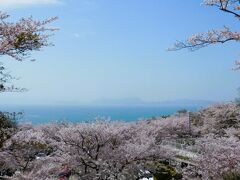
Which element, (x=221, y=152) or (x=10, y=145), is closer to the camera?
(x=10, y=145)

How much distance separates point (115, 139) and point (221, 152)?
6.50 meters

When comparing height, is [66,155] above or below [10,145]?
below

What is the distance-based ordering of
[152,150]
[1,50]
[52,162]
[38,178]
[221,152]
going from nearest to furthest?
[1,50] → [221,152] → [38,178] → [52,162] → [152,150]

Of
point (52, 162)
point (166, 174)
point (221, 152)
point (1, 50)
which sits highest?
point (1, 50)

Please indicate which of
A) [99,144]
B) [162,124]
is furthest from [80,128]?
[162,124]

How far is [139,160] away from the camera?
1689 centimetres

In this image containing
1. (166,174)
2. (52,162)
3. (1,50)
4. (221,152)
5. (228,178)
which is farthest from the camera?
(166,174)

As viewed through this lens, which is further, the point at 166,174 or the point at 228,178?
the point at 166,174

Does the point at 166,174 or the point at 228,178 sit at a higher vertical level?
the point at 228,178

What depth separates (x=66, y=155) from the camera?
16.3m

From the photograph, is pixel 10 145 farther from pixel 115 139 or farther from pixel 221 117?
pixel 221 117

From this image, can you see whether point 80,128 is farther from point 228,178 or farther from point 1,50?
point 1,50

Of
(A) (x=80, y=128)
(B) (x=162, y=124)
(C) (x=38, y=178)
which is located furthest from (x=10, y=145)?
(B) (x=162, y=124)

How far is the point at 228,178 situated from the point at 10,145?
6015 millimetres
